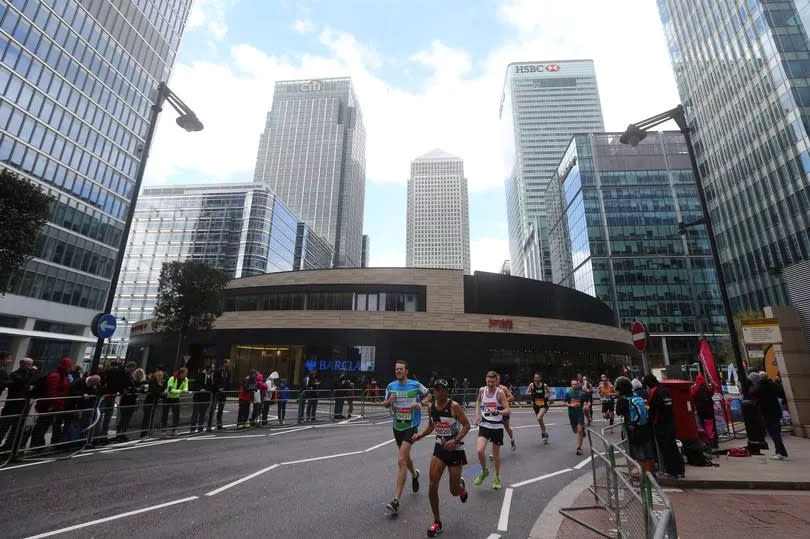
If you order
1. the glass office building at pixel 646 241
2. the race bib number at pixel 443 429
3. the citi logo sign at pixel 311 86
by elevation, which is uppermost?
the citi logo sign at pixel 311 86

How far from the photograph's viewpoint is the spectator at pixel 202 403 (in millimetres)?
13227

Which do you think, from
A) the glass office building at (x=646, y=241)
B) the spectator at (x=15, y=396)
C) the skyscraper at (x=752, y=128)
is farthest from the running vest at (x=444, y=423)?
the glass office building at (x=646, y=241)

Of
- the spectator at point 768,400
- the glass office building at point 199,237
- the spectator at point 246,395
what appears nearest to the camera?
the spectator at point 768,400

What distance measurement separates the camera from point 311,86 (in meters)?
171

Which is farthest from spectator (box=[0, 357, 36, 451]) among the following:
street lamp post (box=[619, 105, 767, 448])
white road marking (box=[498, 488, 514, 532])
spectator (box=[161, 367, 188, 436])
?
street lamp post (box=[619, 105, 767, 448])

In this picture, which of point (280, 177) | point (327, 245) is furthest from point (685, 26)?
point (280, 177)

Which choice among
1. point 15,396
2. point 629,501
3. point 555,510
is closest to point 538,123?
point 555,510

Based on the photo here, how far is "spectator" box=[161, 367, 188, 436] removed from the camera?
12358mm

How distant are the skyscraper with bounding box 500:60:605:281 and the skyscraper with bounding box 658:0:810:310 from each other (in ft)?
224

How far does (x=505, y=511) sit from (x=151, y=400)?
11800 mm

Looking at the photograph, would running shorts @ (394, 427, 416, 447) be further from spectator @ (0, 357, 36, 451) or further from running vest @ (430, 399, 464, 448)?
spectator @ (0, 357, 36, 451)

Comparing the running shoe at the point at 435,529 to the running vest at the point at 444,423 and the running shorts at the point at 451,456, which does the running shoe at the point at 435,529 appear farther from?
the running vest at the point at 444,423

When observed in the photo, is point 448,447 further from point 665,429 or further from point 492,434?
point 665,429

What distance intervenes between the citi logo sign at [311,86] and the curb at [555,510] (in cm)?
18738
